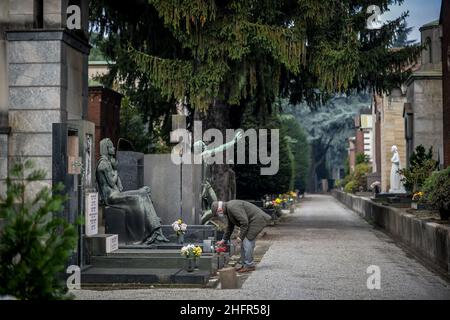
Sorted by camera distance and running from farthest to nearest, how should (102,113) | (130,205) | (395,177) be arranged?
(395,177) → (102,113) → (130,205)

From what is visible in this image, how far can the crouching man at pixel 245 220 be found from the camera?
14.4 m

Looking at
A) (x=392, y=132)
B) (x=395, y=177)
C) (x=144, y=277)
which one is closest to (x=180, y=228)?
(x=144, y=277)

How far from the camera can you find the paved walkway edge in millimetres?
14211

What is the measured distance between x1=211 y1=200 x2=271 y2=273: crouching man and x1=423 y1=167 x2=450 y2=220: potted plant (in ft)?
14.8

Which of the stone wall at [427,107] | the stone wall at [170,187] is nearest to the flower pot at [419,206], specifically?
the stone wall at [170,187]

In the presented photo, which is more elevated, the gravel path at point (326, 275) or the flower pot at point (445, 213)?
the flower pot at point (445, 213)

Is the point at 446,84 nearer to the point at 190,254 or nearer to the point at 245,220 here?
the point at 245,220

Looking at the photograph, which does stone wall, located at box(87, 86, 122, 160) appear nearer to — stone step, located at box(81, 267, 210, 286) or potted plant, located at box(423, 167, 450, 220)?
potted plant, located at box(423, 167, 450, 220)

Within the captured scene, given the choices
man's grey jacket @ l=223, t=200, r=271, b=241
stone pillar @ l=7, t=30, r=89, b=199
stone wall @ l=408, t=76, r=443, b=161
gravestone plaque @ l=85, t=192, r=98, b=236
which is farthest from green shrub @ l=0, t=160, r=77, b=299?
stone wall @ l=408, t=76, r=443, b=161

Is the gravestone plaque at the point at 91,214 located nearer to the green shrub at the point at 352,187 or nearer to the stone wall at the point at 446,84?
the stone wall at the point at 446,84

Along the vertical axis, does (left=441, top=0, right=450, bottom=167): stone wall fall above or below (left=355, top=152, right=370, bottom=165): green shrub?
above

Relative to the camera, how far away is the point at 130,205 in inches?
611

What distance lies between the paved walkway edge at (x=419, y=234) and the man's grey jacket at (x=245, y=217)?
3.40 meters

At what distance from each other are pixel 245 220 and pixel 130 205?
2600 millimetres
